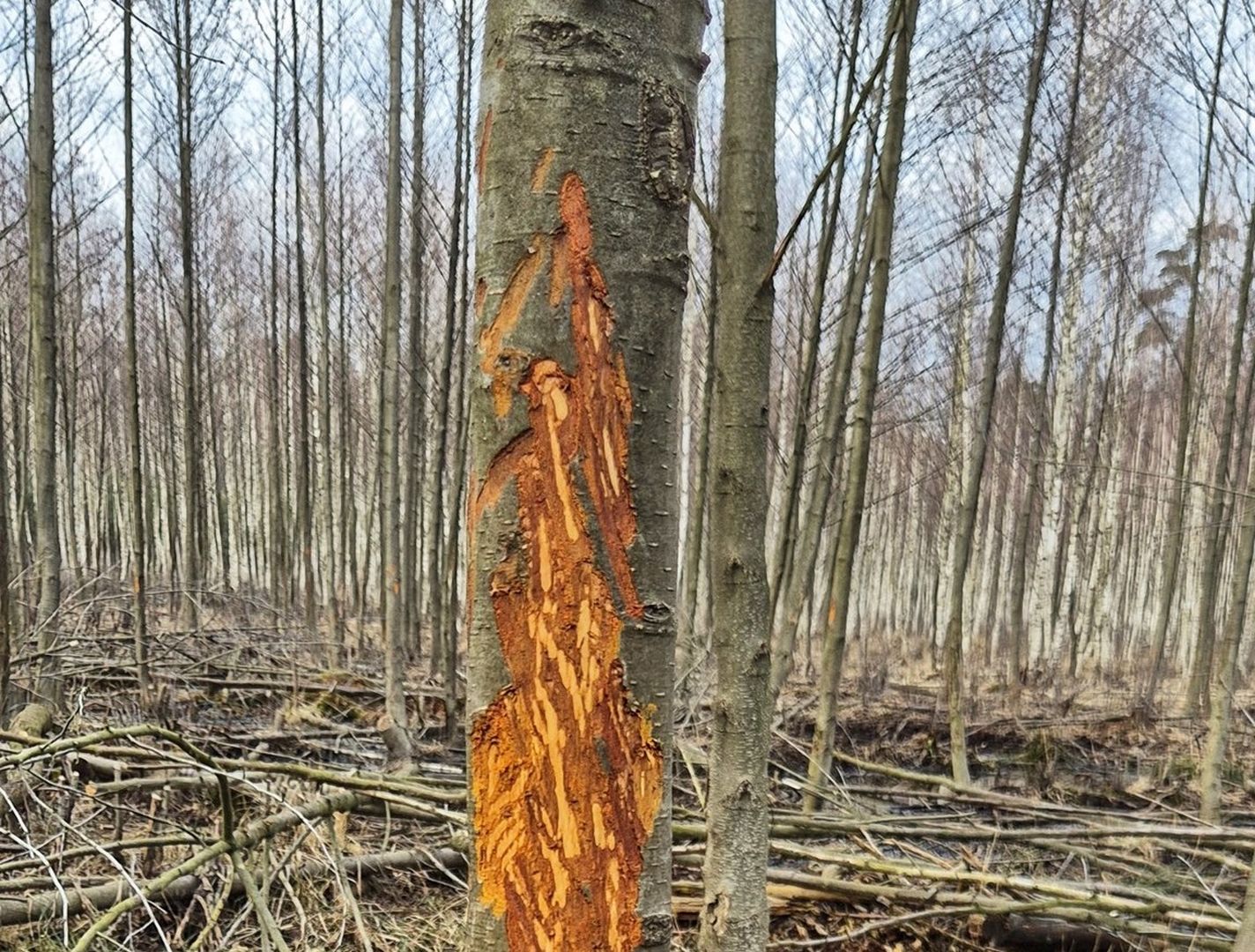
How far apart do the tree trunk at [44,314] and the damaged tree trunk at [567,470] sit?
3292 millimetres

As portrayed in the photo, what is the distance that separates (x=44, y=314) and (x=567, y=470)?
3.60 metres

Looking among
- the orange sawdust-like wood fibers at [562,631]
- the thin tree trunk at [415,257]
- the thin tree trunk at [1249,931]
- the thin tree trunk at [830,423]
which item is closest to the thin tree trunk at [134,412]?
the thin tree trunk at [415,257]

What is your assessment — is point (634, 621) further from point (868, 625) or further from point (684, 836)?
point (868, 625)

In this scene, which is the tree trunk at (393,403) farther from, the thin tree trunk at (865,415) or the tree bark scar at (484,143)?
the tree bark scar at (484,143)

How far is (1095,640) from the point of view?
1240 cm

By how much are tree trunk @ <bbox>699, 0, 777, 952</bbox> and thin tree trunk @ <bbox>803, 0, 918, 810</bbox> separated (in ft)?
4.47

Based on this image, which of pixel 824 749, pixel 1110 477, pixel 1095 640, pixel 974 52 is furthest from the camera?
pixel 1110 477

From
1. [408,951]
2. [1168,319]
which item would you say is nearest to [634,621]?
[408,951]

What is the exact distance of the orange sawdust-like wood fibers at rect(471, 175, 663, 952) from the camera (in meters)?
0.84

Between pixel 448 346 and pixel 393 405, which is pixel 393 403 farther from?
pixel 448 346

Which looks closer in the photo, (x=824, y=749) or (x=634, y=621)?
(x=634, y=621)

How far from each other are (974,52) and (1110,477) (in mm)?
9994

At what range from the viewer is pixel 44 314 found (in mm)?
3488

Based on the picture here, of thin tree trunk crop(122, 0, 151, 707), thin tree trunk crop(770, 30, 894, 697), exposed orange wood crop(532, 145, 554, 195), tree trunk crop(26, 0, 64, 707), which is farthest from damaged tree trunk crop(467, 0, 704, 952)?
thin tree trunk crop(122, 0, 151, 707)
